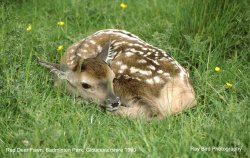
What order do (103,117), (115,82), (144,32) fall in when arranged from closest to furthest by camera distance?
(103,117)
(115,82)
(144,32)

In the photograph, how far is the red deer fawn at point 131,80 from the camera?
17.5ft

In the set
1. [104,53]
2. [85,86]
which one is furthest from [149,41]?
[85,86]

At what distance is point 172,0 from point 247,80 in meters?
2.43

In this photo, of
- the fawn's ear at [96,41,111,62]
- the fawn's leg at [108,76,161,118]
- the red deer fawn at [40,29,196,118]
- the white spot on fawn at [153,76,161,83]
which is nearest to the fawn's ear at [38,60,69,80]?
the red deer fawn at [40,29,196,118]

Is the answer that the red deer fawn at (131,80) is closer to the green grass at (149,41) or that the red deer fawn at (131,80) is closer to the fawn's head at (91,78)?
the fawn's head at (91,78)

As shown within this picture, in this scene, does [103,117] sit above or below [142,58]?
below

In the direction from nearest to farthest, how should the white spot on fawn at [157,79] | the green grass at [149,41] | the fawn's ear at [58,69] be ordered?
the green grass at [149,41]
the white spot on fawn at [157,79]
the fawn's ear at [58,69]

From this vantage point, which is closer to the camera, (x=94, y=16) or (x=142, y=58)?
(x=142, y=58)

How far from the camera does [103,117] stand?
526 centimetres

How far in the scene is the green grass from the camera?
14.9 ft

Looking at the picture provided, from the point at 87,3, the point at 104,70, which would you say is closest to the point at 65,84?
the point at 104,70

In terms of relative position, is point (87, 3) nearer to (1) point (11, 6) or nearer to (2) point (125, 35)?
(1) point (11, 6)

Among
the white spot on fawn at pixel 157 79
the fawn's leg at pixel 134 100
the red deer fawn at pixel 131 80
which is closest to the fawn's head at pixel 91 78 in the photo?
the red deer fawn at pixel 131 80

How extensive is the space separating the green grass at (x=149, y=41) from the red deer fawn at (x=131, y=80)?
17 cm
